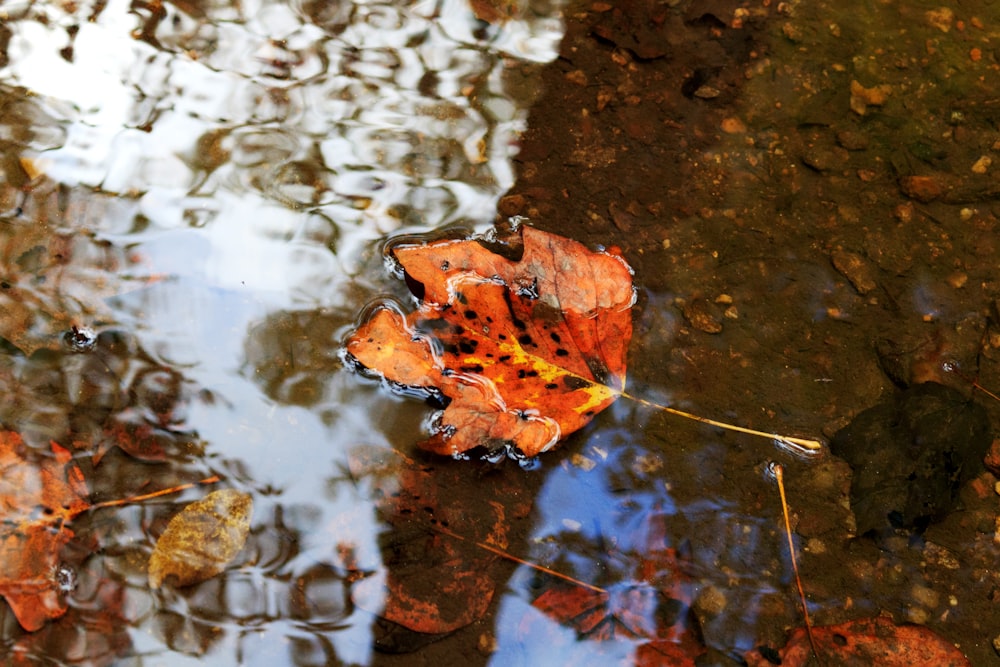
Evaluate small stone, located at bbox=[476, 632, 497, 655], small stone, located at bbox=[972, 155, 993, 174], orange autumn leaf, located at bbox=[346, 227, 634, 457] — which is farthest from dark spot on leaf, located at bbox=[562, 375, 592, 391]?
small stone, located at bbox=[972, 155, 993, 174]

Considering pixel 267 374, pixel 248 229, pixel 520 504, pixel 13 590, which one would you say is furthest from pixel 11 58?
pixel 520 504

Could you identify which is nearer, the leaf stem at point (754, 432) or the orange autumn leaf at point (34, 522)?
→ the orange autumn leaf at point (34, 522)

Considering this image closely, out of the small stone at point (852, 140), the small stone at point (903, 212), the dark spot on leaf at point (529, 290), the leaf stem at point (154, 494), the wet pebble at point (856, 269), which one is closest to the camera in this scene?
the leaf stem at point (154, 494)

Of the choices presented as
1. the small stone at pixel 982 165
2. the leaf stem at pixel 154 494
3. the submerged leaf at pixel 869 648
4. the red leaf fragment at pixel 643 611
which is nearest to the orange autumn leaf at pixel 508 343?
the red leaf fragment at pixel 643 611

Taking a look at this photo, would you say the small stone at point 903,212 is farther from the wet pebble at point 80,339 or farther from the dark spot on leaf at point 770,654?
the wet pebble at point 80,339

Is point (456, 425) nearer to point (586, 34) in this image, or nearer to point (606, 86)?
point (606, 86)

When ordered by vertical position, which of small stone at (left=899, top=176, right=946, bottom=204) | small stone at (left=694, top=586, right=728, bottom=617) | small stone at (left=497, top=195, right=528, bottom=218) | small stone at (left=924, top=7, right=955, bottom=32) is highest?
small stone at (left=924, top=7, right=955, bottom=32)

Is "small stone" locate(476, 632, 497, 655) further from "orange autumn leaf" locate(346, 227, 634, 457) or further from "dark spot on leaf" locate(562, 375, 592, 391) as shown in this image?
"dark spot on leaf" locate(562, 375, 592, 391)
